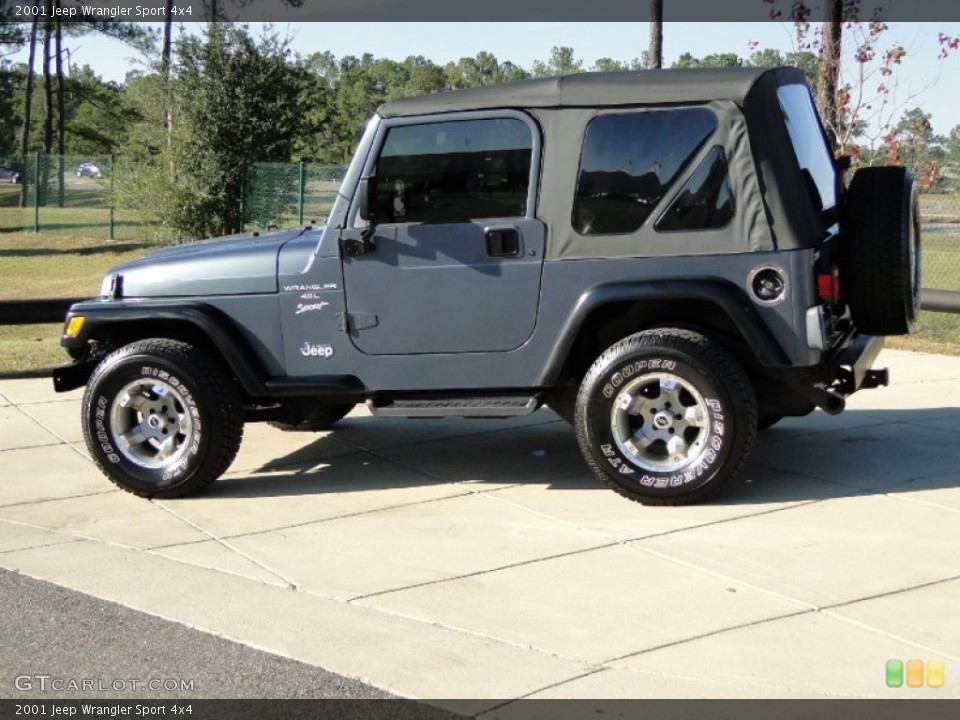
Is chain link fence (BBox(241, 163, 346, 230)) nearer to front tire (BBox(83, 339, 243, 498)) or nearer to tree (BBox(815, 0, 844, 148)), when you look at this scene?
tree (BBox(815, 0, 844, 148))

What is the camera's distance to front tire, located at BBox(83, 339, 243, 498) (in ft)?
23.3

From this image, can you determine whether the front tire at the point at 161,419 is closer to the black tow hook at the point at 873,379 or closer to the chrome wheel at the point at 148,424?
the chrome wheel at the point at 148,424

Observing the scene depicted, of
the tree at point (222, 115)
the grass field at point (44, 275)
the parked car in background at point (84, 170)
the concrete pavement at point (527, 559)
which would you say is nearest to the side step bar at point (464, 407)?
the concrete pavement at point (527, 559)

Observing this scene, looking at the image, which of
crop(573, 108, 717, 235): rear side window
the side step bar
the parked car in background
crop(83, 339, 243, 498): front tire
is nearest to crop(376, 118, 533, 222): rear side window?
crop(573, 108, 717, 235): rear side window

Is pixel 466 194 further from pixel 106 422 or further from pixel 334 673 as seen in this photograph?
pixel 334 673

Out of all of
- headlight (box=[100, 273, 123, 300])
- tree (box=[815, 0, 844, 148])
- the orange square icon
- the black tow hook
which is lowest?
the orange square icon

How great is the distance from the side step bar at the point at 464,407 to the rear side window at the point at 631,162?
0.96 m

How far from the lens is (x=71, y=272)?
88.1 feet

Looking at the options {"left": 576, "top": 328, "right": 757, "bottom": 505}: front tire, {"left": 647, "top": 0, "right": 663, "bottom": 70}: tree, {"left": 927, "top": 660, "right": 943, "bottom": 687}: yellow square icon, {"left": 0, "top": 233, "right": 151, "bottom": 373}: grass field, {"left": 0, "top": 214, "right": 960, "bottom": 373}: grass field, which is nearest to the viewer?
{"left": 927, "top": 660, "right": 943, "bottom": 687}: yellow square icon

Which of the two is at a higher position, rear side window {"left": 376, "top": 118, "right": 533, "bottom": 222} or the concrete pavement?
rear side window {"left": 376, "top": 118, "right": 533, "bottom": 222}

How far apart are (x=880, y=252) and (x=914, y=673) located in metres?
2.76

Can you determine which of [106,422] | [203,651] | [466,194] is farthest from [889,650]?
[106,422]

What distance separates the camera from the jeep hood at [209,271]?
284 inches

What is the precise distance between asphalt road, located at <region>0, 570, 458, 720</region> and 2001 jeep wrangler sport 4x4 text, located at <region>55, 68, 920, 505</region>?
73.5 inches
